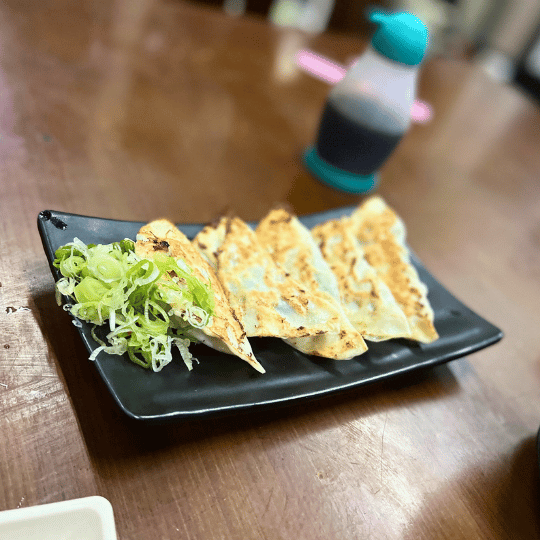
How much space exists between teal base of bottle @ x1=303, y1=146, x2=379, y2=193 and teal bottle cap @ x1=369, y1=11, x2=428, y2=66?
533mm

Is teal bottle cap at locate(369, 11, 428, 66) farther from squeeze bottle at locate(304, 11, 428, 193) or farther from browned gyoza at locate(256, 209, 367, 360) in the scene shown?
browned gyoza at locate(256, 209, 367, 360)

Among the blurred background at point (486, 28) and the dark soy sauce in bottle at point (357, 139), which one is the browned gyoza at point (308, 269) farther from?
the blurred background at point (486, 28)

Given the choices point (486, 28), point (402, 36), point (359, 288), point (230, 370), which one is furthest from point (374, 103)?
point (486, 28)

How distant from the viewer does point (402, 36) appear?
166 centimetres

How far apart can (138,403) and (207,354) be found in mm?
229

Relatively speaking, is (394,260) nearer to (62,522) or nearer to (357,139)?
(357,139)

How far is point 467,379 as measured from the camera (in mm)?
1451

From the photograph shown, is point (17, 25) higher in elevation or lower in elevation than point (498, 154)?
lower

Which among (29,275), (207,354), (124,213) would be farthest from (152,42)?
(207,354)

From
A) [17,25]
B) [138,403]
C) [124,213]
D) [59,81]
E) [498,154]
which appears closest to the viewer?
[138,403]

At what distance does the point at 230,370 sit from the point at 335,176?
128 cm

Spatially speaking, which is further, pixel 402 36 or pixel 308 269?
pixel 402 36

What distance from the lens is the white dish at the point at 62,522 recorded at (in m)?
0.71

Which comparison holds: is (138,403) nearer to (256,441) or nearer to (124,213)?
(256,441)
